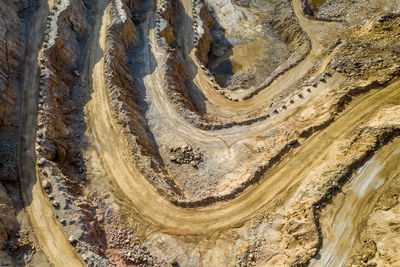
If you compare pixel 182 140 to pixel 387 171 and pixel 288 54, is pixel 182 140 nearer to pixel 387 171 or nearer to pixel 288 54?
pixel 387 171

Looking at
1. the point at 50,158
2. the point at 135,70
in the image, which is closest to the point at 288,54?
the point at 135,70

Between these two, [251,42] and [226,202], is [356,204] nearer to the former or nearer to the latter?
[226,202]

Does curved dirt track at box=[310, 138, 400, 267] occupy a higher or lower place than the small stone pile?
lower

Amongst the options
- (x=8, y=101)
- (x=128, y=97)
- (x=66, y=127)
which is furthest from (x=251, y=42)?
(x=8, y=101)

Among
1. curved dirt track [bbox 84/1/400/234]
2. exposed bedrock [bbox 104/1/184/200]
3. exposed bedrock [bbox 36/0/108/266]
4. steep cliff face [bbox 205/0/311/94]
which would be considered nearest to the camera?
exposed bedrock [bbox 36/0/108/266]

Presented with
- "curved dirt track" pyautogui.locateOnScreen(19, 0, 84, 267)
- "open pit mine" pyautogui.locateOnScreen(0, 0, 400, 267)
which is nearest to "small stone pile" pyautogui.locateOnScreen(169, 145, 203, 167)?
"open pit mine" pyautogui.locateOnScreen(0, 0, 400, 267)

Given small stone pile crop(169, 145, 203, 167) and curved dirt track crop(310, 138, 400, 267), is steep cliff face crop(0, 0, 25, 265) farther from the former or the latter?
curved dirt track crop(310, 138, 400, 267)

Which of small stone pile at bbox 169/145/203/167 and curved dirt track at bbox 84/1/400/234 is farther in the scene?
small stone pile at bbox 169/145/203/167
